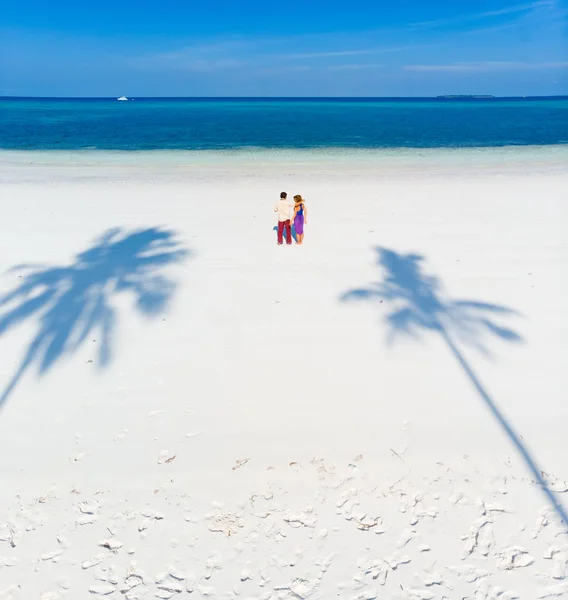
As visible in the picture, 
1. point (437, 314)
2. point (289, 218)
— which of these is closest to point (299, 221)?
point (289, 218)

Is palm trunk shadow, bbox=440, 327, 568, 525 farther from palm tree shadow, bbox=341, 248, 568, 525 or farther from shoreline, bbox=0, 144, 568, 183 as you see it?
shoreline, bbox=0, 144, 568, 183

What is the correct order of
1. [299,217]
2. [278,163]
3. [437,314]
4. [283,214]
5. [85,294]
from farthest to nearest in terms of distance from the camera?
[278,163] → [299,217] → [283,214] → [85,294] → [437,314]

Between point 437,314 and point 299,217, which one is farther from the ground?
point 299,217

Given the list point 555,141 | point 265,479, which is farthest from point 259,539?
point 555,141

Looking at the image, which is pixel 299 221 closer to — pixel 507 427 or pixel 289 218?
pixel 289 218

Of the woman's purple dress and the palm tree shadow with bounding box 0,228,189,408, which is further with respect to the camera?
the woman's purple dress

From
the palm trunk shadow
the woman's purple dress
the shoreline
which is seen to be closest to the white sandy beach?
the palm trunk shadow
